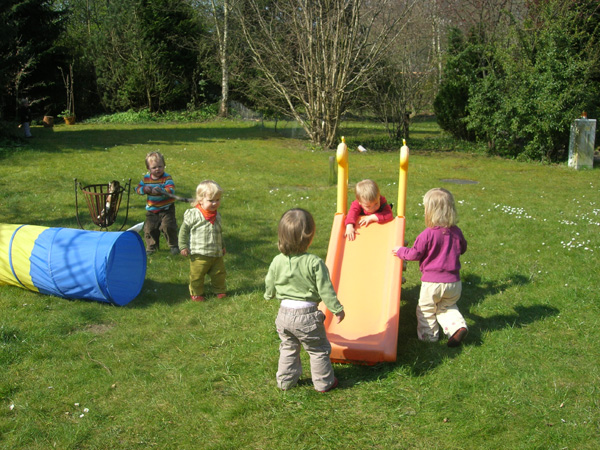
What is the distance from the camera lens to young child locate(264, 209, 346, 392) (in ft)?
12.3

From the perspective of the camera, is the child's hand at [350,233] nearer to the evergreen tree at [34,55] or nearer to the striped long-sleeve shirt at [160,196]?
the striped long-sleeve shirt at [160,196]

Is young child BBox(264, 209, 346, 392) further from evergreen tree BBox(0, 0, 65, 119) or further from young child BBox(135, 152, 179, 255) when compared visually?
evergreen tree BBox(0, 0, 65, 119)

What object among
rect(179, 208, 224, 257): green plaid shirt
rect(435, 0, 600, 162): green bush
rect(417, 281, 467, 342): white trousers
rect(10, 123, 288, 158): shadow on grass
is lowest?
rect(417, 281, 467, 342): white trousers

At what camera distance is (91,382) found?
161 inches

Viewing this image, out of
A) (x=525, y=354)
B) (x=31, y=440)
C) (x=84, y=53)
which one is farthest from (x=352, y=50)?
(x=84, y=53)

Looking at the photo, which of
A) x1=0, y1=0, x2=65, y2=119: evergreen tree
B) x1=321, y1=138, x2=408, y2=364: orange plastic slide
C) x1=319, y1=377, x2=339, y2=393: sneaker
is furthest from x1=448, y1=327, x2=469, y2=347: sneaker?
x1=0, y1=0, x2=65, y2=119: evergreen tree

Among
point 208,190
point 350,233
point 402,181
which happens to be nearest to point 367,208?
point 350,233

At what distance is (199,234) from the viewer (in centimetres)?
558

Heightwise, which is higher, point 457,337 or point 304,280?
point 304,280

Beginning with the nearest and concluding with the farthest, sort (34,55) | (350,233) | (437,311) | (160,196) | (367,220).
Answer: (437,311)
(350,233)
(367,220)
(160,196)
(34,55)

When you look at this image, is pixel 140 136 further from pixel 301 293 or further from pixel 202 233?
pixel 301 293

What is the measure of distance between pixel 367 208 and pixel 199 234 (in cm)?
175

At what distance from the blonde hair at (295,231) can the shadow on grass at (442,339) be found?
1.16 meters

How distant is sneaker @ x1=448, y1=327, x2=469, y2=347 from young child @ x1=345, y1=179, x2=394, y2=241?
1.43 meters
